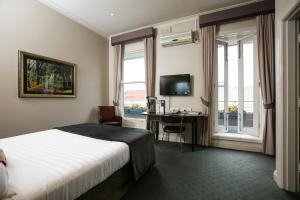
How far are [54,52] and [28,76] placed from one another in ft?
2.61

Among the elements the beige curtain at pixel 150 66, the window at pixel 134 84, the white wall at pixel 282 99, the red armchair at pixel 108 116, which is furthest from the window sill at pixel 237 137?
the red armchair at pixel 108 116

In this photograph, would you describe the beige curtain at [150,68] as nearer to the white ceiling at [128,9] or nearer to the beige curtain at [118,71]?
the white ceiling at [128,9]

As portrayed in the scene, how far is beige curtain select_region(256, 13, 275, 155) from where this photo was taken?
2.97 metres

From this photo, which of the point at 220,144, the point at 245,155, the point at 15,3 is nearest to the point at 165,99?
the point at 220,144

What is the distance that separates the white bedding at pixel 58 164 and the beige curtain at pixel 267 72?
2.79 metres

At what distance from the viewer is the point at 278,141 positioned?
6.55ft

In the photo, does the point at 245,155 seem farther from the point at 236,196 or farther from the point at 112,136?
the point at 112,136

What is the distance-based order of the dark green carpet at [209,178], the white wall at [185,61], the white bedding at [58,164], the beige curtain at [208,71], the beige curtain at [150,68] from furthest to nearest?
the beige curtain at [150,68], the white wall at [185,61], the beige curtain at [208,71], the dark green carpet at [209,178], the white bedding at [58,164]

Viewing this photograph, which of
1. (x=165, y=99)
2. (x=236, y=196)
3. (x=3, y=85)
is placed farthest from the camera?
(x=165, y=99)

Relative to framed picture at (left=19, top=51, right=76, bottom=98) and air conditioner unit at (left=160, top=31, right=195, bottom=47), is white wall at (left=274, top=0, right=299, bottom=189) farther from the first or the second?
framed picture at (left=19, top=51, right=76, bottom=98)

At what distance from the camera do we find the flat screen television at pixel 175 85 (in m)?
3.78

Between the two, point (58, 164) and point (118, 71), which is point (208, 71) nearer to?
point (118, 71)

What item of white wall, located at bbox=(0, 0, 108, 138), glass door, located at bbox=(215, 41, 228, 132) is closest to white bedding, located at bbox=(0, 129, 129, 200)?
white wall, located at bbox=(0, 0, 108, 138)

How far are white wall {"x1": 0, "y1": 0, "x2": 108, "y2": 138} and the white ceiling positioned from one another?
280 mm
